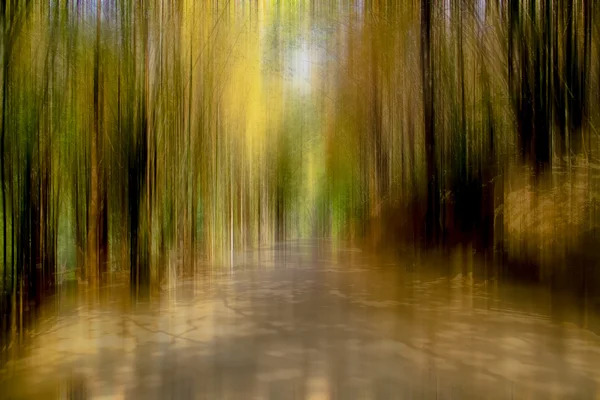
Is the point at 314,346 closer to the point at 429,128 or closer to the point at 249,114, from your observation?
the point at 429,128

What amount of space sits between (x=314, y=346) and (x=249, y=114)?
995 centimetres

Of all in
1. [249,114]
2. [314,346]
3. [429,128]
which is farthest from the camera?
[249,114]

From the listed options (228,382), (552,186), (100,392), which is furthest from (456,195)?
(100,392)

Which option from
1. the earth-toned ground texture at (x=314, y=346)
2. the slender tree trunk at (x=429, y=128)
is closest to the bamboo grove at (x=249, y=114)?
the slender tree trunk at (x=429, y=128)

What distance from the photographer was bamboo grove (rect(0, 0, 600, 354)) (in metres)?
4.43

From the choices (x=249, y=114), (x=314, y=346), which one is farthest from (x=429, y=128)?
(x=314, y=346)

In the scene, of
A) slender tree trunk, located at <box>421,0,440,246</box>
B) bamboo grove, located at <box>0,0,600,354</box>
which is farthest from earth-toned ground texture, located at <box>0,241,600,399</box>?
slender tree trunk, located at <box>421,0,440,246</box>

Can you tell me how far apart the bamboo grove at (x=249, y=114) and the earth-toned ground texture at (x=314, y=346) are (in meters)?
0.62

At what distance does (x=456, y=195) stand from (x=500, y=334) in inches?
158

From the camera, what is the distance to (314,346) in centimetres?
379

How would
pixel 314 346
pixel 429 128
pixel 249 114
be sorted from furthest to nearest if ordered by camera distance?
pixel 249 114 < pixel 429 128 < pixel 314 346

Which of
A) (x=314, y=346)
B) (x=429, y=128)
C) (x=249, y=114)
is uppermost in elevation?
(x=249, y=114)

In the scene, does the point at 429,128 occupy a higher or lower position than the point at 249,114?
lower

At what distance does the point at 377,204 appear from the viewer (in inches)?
507
